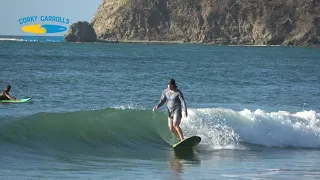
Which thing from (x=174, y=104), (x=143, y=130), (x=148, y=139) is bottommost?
(x=148, y=139)

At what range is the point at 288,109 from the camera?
25781 millimetres

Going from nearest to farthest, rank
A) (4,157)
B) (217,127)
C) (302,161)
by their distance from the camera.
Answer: (4,157) < (302,161) < (217,127)

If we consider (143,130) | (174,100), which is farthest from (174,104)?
(143,130)

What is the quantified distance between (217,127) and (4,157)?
6491mm

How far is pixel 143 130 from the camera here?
19.5 m

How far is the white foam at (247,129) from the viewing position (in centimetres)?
1858

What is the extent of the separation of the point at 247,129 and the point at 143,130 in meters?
2.85

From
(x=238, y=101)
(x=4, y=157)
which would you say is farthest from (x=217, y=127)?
(x=238, y=101)

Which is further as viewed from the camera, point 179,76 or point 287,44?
point 287,44

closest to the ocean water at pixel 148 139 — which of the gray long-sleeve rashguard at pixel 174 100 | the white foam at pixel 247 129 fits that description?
the white foam at pixel 247 129

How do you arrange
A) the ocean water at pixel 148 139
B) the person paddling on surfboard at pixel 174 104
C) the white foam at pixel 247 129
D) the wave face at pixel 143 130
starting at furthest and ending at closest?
the white foam at pixel 247 129 < the wave face at pixel 143 130 < the person paddling on surfboard at pixel 174 104 < the ocean water at pixel 148 139

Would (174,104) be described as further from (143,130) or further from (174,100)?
(143,130)

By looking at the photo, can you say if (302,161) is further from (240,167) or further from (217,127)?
(217,127)

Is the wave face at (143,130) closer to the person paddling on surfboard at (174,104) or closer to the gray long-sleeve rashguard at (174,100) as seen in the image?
the person paddling on surfboard at (174,104)
